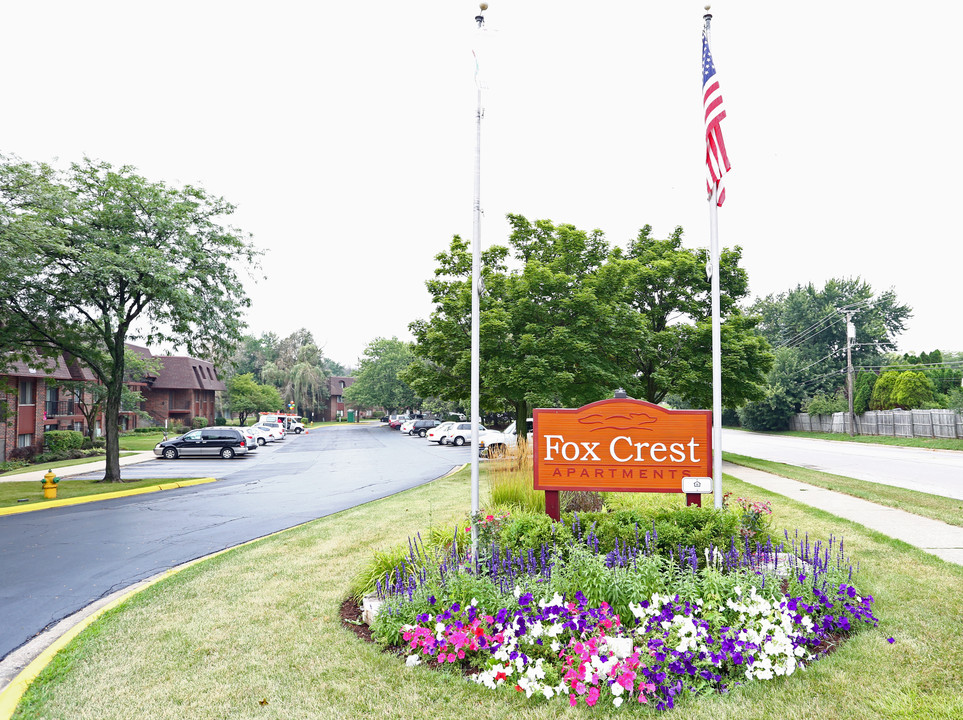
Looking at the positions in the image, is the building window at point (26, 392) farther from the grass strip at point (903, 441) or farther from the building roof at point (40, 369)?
the grass strip at point (903, 441)

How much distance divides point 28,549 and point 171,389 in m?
51.1

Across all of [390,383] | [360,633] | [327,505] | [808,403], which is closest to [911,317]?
[808,403]

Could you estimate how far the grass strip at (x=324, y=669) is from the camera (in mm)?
3539

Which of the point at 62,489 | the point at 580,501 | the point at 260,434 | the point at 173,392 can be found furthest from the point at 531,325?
the point at 173,392

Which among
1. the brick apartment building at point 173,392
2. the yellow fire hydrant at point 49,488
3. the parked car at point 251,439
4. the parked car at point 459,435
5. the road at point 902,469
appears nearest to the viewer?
the yellow fire hydrant at point 49,488

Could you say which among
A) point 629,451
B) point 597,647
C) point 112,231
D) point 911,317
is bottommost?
point 597,647

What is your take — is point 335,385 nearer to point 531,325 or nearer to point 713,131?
point 531,325

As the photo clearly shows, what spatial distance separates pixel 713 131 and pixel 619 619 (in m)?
5.20

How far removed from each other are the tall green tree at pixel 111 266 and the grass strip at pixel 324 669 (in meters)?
11.1

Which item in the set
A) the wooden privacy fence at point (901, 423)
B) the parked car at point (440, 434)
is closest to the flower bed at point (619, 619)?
the parked car at point (440, 434)

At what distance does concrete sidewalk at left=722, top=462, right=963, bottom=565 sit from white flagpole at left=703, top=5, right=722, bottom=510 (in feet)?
9.53

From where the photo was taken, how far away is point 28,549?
8.81 metres

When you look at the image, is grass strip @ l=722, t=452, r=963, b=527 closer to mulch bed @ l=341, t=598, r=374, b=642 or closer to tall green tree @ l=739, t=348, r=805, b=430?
mulch bed @ l=341, t=598, r=374, b=642

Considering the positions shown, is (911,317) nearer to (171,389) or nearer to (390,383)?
(390,383)
